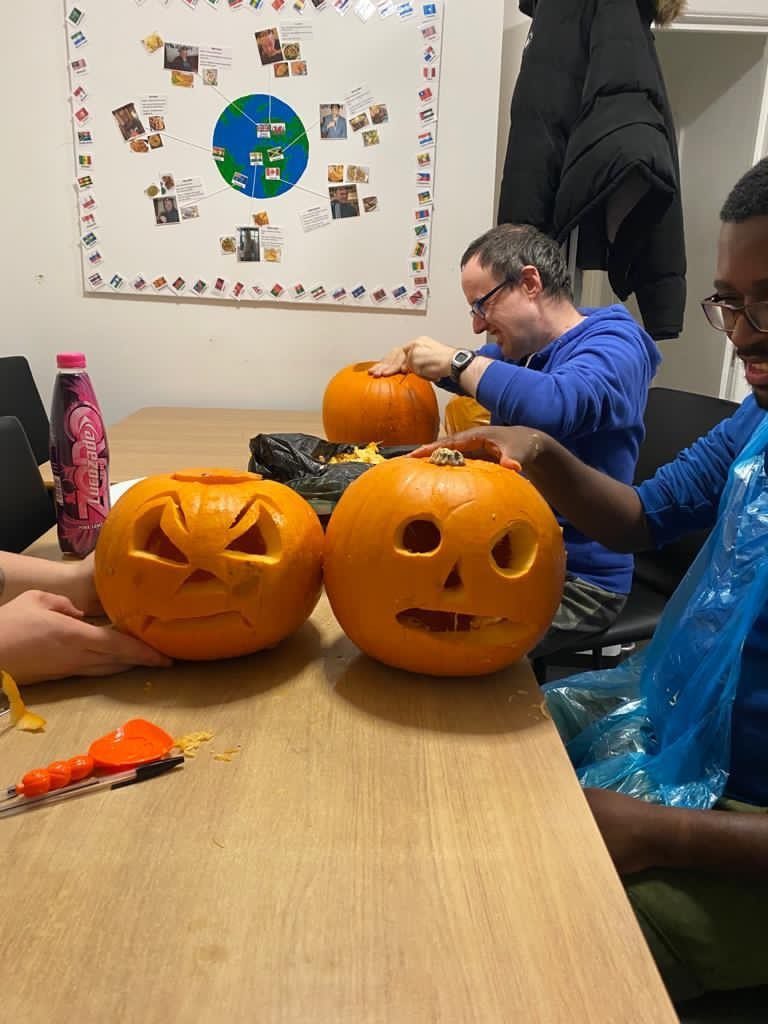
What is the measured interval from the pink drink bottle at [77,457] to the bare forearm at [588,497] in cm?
56

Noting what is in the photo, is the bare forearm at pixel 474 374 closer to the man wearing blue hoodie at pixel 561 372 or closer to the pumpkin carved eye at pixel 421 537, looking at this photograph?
the man wearing blue hoodie at pixel 561 372

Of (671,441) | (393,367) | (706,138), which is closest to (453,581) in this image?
(393,367)

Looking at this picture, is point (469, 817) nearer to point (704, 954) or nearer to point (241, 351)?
point (704, 954)

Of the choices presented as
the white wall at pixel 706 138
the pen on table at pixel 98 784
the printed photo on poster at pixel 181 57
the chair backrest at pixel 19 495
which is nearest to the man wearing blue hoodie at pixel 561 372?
the chair backrest at pixel 19 495

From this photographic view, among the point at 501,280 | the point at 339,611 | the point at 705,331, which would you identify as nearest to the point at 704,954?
the point at 339,611

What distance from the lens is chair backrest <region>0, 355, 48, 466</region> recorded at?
194 centimetres

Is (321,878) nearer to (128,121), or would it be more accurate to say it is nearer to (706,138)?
(128,121)

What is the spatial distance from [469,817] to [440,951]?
11 cm

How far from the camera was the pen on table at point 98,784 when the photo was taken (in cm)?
51

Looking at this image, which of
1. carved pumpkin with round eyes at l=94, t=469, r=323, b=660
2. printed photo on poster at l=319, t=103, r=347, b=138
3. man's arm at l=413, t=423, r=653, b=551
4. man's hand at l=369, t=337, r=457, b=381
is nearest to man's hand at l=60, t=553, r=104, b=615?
carved pumpkin with round eyes at l=94, t=469, r=323, b=660

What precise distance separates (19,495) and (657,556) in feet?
4.23

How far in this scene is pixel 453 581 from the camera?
2.25ft

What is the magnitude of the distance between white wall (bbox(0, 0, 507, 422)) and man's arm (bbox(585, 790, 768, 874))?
1833 millimetres

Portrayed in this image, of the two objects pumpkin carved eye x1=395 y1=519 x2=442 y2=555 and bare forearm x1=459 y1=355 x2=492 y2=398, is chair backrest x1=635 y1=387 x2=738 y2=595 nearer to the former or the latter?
bare forearm x1=459 y1=355 x2=492 y2=398
